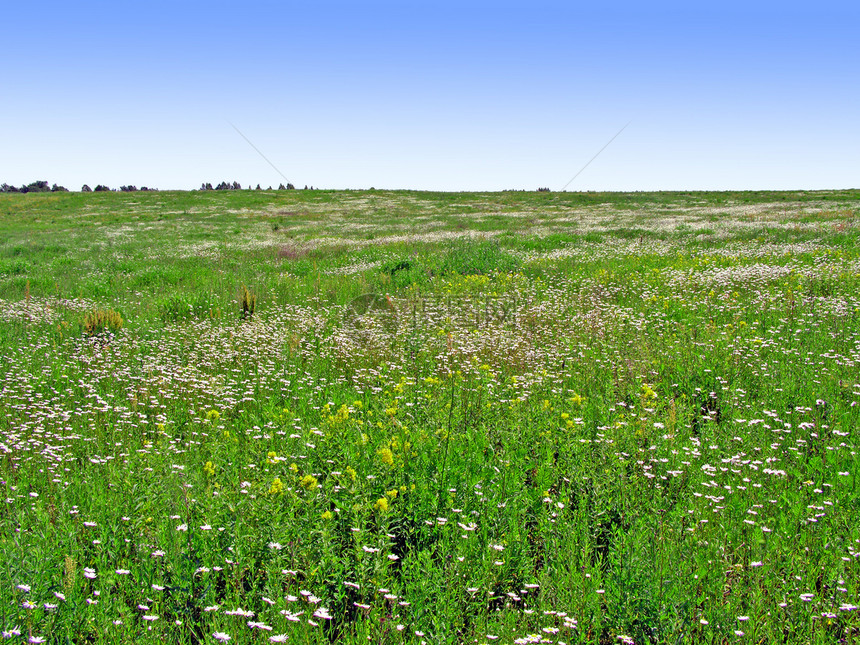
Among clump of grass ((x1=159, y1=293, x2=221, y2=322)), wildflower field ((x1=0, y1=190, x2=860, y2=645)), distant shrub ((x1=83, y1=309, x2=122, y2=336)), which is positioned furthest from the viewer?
clump of grass ((x1=159, y1=293, x2=221, y2=322))

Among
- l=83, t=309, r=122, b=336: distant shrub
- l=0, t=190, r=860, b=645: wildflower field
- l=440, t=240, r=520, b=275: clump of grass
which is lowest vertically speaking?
l=0, t=190, r=860, b=645: wildflower field

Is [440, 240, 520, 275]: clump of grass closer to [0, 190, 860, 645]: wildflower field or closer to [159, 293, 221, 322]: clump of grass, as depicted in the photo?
[0, 190, 860, 645]: wildflower field

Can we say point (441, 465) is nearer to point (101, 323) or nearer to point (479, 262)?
point (101, 323)

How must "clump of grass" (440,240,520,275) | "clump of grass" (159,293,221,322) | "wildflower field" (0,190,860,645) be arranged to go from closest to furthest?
"wildflower field" (0,190,860,645), "clump of grass" (159,293,221,322), "clump of grass" (440,240,520,275)

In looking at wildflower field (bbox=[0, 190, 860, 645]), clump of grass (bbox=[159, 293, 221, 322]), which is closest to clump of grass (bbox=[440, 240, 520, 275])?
wildflower field (bbox=[0, 190, 860, 645])

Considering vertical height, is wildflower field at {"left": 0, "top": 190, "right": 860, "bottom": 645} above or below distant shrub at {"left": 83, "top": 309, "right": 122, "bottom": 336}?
below

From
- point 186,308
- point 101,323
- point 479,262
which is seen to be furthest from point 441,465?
point 479,262

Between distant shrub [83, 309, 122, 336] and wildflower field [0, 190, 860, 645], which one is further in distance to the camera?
distant shrub [83, 309, 122, 336]

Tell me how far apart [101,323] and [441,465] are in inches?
266

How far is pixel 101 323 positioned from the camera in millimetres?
7953

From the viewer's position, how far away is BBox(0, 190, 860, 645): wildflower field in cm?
252

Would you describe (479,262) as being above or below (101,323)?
above

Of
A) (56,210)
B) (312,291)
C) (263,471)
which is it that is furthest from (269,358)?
(56,210)

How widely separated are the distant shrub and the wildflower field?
62mm
